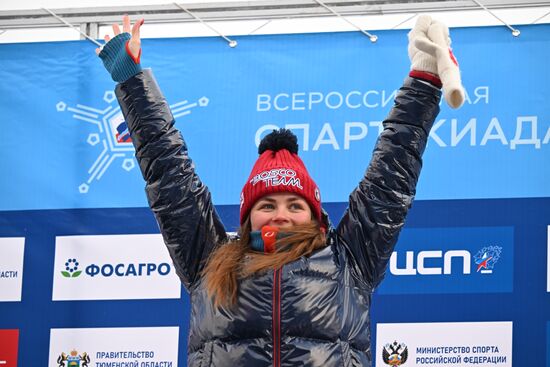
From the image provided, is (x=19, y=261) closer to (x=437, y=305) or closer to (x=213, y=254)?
(x=437, y=305)

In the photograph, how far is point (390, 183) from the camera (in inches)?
110

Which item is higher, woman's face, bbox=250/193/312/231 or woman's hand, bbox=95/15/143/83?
woman's hand, bbox=95/15/143/83

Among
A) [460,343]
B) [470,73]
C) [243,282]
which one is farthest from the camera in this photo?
[470,73]

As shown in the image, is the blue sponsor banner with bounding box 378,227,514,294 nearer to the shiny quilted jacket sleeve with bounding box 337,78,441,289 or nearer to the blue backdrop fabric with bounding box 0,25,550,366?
the blue backdrop fabric with bounding box 0,25,550,366

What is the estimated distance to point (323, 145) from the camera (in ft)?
14.6

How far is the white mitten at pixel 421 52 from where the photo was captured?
9.06ft

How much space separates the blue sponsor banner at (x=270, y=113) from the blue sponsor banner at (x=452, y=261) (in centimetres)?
16

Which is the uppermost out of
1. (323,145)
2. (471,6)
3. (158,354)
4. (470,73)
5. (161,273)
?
(471,6)

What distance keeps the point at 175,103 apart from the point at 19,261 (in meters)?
0.87

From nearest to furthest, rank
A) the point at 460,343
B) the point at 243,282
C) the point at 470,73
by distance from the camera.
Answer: the point at 243,282
the point at 460,343
the point at 470,73

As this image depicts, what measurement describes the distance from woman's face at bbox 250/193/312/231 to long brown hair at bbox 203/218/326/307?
0.15 ft

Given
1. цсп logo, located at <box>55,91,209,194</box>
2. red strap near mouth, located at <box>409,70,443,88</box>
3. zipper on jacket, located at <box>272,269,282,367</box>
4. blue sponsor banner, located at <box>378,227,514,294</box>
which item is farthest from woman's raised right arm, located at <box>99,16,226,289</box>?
цсп logo, located at <box>55,91,209,194</box>

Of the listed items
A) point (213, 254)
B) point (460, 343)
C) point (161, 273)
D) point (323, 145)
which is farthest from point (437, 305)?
point (213, 254)

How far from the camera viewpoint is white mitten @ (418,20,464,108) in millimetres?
2545
